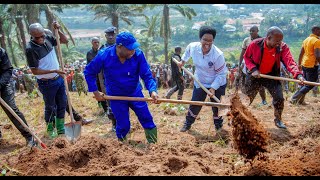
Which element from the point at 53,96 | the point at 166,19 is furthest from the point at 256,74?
the point at 166,19

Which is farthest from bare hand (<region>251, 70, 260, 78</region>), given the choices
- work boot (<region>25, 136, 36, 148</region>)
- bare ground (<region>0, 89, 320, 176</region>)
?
work boot (<region>25, 136, 36, 148</region>)

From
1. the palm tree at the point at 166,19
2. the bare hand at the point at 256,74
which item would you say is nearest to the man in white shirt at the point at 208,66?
the bare hand at the point at 256,74

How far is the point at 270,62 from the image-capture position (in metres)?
5.37

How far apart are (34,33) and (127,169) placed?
2.69 m

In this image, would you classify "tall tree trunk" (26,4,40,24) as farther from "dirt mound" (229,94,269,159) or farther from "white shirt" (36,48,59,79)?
"dirt mound" (229,94,269,159)

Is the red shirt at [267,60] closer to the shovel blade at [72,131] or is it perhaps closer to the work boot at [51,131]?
the shovel blade at [72,131]

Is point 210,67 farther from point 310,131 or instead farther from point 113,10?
point 113,10

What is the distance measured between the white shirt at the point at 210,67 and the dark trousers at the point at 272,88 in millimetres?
618

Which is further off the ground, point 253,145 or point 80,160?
point 253,145

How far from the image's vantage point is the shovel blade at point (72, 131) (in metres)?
4.99

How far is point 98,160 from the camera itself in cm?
391

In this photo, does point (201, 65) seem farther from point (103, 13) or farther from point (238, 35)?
point (238, 35)

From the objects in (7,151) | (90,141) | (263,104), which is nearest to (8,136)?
(7,151)

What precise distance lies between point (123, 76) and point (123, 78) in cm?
3
